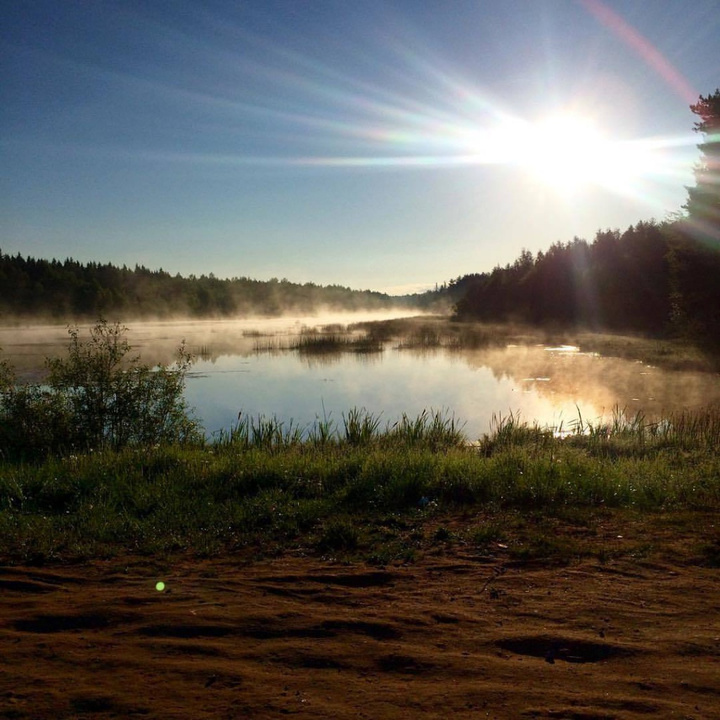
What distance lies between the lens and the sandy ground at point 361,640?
3.10 meters

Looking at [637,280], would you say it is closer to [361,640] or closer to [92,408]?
[92,408]

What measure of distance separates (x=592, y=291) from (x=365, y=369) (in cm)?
3285

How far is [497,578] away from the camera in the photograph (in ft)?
16.4

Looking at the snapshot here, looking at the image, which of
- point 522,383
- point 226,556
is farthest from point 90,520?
point 522,383

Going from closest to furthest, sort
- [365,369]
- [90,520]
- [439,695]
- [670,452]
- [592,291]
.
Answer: [439,695]
[90,520]
[670,452]
[365,369]
[592,291]

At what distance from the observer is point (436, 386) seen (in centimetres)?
2372

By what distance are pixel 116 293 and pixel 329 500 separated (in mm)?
101161

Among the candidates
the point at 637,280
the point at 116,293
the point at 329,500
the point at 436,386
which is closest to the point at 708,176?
the point at 436,386

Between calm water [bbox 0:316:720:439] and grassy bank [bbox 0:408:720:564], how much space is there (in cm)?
607

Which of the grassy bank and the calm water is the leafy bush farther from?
the calm water

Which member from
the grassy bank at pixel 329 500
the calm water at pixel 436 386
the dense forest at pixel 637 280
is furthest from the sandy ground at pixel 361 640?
the dense forest at pixel 637 280

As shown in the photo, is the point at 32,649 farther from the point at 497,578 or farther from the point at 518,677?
the point at 497,578

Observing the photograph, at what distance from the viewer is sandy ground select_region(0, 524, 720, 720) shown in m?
3.10

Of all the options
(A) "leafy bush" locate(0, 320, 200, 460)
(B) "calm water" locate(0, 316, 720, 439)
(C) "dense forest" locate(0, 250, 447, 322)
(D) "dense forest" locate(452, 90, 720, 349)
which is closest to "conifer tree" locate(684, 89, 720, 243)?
(D) "dense forest" locate(452, 90, 720, 349)
